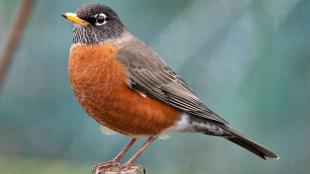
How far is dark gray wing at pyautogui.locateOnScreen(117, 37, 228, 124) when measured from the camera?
5.30 meters

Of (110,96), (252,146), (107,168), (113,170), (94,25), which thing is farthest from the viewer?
(252,146)

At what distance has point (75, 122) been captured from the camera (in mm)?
6910

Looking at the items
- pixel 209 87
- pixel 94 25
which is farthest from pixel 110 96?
pixel 209 87

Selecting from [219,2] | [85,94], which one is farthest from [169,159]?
[85,94]

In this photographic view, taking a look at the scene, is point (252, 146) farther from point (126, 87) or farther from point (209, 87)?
point (209, 87)

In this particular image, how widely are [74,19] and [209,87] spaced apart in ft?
6.45

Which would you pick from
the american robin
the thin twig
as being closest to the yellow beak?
the american robin

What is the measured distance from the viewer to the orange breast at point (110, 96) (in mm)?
5082

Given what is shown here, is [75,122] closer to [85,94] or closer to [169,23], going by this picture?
[169,23]

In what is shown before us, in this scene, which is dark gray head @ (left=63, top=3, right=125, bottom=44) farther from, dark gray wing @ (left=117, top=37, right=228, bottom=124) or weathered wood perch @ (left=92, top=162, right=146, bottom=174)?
weathered wood perch @ (left=92, top=162, right=146, bottom=174)

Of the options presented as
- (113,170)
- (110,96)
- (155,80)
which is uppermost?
(155,80)

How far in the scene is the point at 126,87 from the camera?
5.18 metres

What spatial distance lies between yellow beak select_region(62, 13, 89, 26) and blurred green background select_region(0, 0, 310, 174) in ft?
5.34

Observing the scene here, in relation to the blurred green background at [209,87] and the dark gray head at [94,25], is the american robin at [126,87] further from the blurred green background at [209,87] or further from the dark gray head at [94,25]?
the blurred green background at [209,87]
